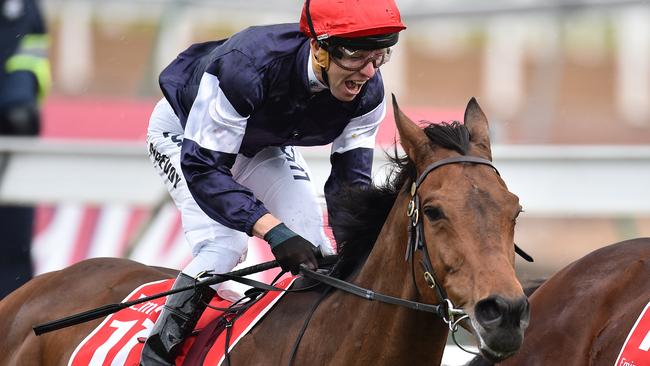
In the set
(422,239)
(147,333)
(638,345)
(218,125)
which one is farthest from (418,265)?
(147,333)

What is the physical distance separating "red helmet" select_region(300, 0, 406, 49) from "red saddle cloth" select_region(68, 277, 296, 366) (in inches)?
34.9

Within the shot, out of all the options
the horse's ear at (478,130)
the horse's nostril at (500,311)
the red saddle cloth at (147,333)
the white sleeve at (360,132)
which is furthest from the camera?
the white sleeve at (360,132)

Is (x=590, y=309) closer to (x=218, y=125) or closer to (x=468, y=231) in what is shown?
(x=468, y=231)

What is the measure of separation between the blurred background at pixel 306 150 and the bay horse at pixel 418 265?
1.41 meters

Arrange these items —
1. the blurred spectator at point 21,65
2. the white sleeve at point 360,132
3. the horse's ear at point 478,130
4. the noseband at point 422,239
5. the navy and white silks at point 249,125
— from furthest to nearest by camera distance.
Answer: the blurred spectator at point 21,65 → the white sleeve at point 360,132 → the navy and white silks at point 249,125 → the horse's ear at point 478,130 → the noseband at point 422,239

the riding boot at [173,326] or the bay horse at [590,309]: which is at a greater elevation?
the riding boot at [173,326]

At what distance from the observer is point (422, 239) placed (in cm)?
326

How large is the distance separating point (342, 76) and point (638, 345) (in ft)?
4.58

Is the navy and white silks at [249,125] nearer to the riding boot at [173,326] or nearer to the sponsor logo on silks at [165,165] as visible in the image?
the sponsor logo on silks at [165,165]

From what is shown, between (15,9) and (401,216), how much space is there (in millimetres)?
5210

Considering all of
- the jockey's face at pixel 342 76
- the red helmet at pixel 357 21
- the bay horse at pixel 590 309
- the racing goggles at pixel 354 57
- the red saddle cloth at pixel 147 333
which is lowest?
the bay horse at pixel 590 309

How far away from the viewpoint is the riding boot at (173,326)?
3900 millimetres

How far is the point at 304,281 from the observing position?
12.6 ft

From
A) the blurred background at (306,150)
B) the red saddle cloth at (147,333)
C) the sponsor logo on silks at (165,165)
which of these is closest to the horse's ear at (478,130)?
the red saddle cloth at (147,333)
